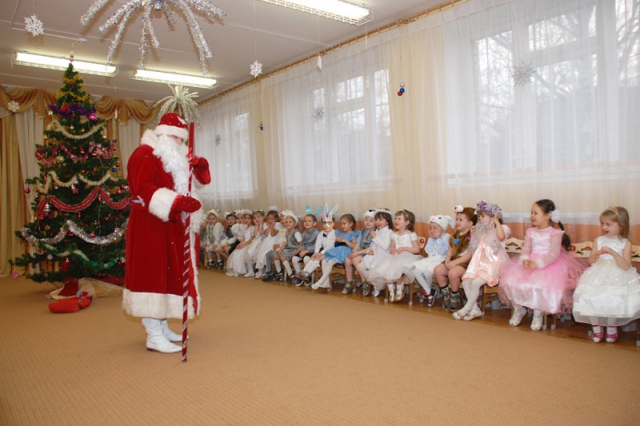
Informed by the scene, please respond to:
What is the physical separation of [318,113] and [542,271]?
4.05 meters

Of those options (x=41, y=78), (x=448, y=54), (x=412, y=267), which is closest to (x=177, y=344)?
(x=412, y=267)

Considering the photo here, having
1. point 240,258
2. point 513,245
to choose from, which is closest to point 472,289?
point 513,245

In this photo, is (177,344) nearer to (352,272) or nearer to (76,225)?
(352,272)

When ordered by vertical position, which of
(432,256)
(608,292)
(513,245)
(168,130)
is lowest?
(608,292)

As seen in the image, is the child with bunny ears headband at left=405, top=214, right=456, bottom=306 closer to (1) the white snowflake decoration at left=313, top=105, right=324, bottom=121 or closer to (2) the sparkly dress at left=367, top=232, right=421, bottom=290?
(2) the sparkly dress at left=367, top=232, right=421, bottom=290

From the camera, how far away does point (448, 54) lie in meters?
5.07

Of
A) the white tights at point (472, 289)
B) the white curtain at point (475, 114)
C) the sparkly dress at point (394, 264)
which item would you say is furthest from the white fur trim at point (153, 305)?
the white curtain at point (475, 114)

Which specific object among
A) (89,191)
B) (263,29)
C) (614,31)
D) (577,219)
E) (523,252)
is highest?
(263,29)

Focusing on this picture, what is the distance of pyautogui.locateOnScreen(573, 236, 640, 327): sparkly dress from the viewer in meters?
3.22

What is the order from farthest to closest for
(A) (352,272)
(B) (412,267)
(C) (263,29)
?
(C) (263,29)
(A) (352,272)
(B) (412,267)

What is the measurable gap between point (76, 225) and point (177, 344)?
309 centimetres

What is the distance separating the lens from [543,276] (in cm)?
369

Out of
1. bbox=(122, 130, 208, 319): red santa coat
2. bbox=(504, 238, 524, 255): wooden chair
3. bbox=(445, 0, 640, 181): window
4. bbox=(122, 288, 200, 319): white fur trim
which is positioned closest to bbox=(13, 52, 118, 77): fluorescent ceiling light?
bbox=(122, 130, 208, 319): red santa coat

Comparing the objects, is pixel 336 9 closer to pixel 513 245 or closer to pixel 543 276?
pixel 513 245
